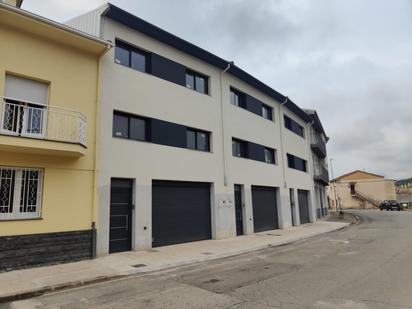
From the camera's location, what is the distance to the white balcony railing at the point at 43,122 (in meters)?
8.92

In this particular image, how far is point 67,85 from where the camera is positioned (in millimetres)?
10406

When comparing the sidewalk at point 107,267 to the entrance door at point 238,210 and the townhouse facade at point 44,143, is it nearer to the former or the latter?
the townhouse facade at point 44,143

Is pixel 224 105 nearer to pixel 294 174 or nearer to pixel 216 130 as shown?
pixel 216 130

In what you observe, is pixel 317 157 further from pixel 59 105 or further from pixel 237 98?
pixel 59 105

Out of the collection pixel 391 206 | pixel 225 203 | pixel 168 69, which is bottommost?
pixel 391 206

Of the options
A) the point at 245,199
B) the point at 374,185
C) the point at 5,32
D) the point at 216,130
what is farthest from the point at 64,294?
the point at 374,185

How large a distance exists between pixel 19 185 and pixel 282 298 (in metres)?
7.71

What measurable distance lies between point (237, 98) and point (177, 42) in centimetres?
599

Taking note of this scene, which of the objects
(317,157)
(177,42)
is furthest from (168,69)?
(317,157)

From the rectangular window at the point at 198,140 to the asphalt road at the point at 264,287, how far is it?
6.45 m

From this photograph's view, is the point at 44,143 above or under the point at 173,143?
under

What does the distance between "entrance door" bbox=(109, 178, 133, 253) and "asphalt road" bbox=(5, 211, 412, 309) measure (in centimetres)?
327

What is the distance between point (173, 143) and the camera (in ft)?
45.2

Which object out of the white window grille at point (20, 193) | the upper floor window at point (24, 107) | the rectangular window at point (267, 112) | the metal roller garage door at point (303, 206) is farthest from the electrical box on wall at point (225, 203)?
the metal roller garage door at point (303, 206)
